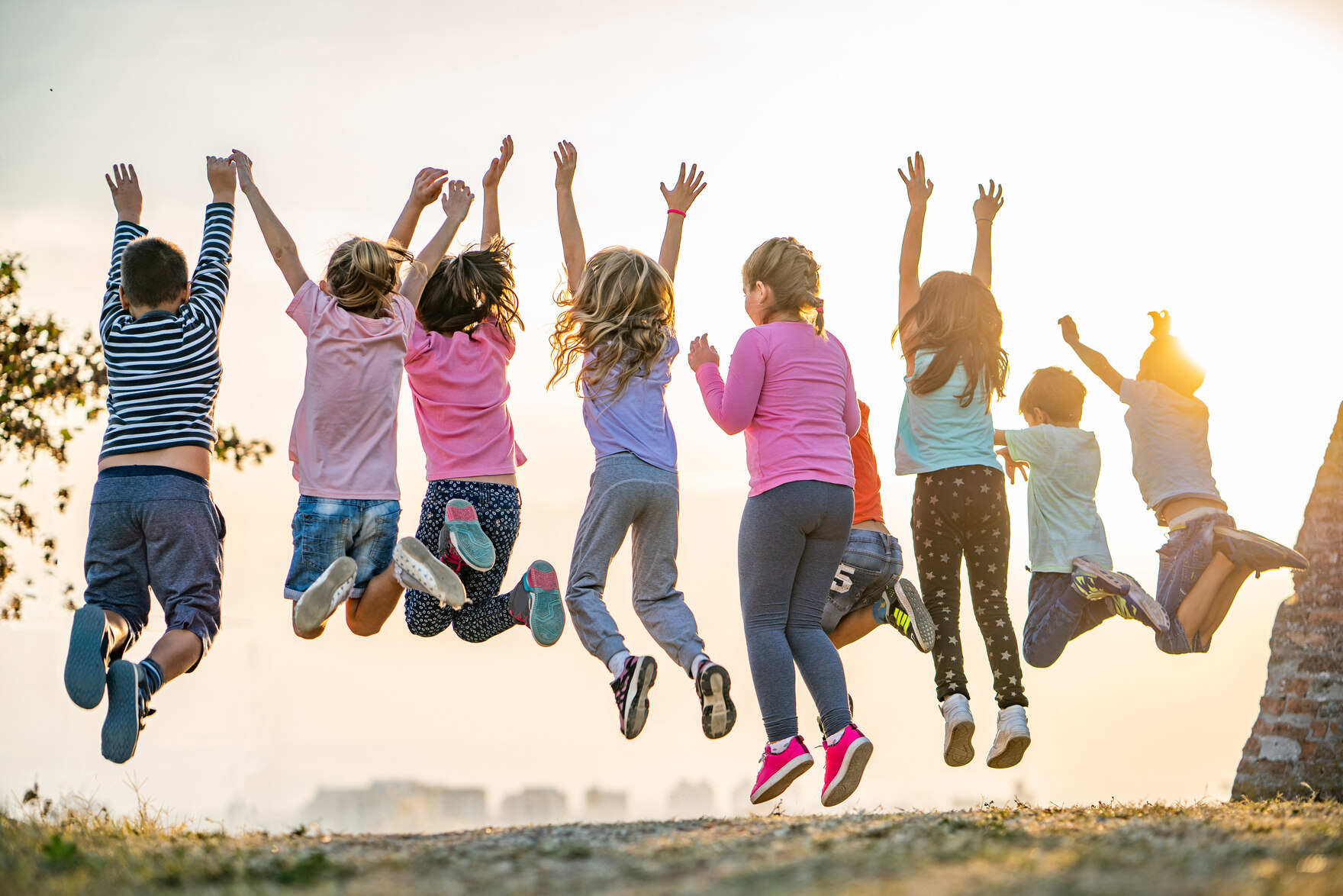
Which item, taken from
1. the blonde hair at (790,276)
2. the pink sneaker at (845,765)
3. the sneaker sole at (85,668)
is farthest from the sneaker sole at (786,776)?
the sneaker sole at (85,668)

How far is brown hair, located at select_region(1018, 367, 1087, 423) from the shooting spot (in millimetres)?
7234

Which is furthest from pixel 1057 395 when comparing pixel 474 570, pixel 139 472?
pixel 139 472

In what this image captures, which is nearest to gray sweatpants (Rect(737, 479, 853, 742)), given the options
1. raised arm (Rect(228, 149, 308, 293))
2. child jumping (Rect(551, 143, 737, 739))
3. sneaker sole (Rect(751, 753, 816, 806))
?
sneaker sole (Rect(751, 753, 816, 806))

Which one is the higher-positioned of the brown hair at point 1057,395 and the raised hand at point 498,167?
the raised hand at point 498,167

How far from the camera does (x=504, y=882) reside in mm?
3445

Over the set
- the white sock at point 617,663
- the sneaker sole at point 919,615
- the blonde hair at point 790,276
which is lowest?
the white sock at point 617,663

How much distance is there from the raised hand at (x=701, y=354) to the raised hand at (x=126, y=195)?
296cm

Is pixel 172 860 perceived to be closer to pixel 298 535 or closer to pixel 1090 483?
pixel 298 535

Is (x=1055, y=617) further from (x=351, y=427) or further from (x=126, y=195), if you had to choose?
(x=126, y=195)

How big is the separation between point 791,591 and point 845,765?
2.68ft

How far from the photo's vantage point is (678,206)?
6598 mm

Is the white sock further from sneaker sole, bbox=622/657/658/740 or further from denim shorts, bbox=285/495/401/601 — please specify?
denim shorts, bbox=285/495/401/601

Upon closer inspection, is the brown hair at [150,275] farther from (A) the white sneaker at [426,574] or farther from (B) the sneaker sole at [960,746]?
(B) the sneaker sole at [960,746]

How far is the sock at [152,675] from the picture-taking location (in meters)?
5.27
